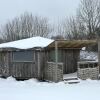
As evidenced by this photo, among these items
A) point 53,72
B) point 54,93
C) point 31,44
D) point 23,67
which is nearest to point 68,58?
point 31,44

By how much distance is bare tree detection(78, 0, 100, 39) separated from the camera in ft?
134

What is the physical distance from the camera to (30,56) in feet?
66.8

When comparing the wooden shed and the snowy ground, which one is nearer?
the snowy ground

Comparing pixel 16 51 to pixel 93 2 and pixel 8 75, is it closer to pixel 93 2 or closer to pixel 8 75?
pixel 8 75

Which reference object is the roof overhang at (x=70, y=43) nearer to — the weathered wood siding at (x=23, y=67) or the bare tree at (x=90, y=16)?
the weathered wood siding at (x=23, y=67)

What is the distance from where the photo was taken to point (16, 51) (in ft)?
68.2

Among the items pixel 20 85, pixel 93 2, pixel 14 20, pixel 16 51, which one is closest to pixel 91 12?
pixel 93 2

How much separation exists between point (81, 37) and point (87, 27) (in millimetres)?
2461

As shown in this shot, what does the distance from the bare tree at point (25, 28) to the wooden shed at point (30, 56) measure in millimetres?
23924

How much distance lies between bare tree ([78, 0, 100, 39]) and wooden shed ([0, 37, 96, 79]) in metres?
19.2

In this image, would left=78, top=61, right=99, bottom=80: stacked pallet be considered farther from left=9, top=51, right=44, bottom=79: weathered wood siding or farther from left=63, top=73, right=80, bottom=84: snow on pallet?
left=9, top=51, right=44, bottom=79: weathered wood siding

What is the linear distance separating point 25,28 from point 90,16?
10420 mm

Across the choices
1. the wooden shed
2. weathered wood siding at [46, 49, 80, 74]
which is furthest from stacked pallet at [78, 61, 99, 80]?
weathered wood siding at [46, 49, 80, 74]

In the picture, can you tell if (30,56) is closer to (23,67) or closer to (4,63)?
(23,67)
